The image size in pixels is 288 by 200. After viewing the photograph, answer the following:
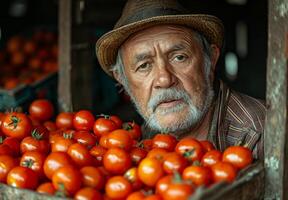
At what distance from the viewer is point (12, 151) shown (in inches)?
119

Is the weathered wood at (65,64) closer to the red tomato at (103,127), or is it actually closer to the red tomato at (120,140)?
the red tomato at (103,127)

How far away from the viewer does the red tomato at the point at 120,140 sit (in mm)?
2891

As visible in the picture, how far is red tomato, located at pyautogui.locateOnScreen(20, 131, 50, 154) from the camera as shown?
9.73 feet

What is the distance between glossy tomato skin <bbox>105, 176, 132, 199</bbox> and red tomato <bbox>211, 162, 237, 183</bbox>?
375mm

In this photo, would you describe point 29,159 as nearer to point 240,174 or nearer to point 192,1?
point 240,174

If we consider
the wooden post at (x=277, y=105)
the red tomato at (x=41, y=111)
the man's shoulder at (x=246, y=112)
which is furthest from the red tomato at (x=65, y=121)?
the wooden post at (x=277, y=105)

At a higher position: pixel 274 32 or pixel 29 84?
pixel 274 32

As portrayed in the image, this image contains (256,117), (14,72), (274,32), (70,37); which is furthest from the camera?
(14,72)

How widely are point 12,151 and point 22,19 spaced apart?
508cm

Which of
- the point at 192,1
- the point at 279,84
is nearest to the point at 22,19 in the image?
the point at 192,1

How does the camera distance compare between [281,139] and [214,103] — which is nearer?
[281,139]

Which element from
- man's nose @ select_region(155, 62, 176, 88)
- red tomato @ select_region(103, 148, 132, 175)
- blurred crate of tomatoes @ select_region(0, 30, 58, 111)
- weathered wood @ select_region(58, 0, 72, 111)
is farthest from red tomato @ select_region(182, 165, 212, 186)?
blurred crate of tomatoes @ select_region(0, 30, 58, 111)

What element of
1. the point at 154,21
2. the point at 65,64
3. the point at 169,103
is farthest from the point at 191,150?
the point at 65,64

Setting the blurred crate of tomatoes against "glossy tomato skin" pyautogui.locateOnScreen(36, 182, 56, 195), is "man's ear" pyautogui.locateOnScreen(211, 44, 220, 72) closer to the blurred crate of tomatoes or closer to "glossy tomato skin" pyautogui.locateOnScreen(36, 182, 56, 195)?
"glossy tomato skin" pyautogui.locateOnScreen(36, 182, 56, 195)
